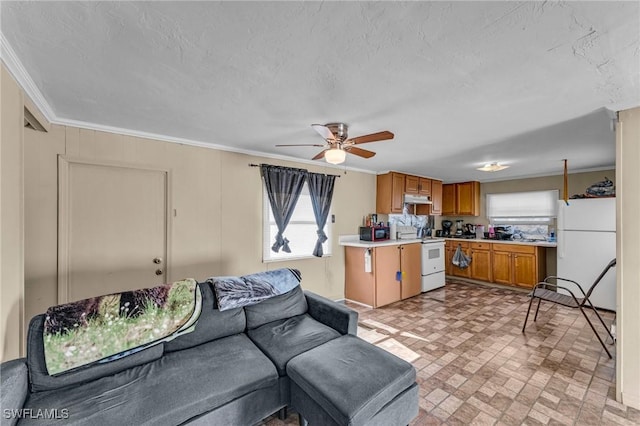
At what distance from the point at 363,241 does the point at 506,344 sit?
87.9 inches

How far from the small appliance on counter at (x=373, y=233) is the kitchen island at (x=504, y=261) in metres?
2.13

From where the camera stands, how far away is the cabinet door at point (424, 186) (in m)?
5.27

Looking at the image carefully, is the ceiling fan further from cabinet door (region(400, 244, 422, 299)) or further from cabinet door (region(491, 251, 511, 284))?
cabinet door (region(491, 251, 511, 284))

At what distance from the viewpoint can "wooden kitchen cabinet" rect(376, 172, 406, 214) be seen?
469 cm

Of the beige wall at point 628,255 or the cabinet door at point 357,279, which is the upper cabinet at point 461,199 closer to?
the cabinet door at point 357,279

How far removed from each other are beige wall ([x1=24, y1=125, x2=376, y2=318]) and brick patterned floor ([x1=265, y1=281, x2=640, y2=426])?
1.48m

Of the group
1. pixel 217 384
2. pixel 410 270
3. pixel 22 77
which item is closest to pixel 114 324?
pixel 217 384

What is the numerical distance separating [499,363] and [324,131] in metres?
2.69

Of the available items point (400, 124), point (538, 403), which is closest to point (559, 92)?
point (400, 124)

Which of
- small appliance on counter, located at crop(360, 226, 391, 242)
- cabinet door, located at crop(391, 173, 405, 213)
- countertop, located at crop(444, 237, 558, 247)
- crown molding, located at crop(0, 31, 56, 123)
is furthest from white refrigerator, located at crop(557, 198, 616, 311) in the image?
crown molding, located at crop(0, 31, 56, 123)

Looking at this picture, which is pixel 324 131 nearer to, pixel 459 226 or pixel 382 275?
pixel 382 275

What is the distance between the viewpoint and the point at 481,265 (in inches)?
210

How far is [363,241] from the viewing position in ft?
14.4

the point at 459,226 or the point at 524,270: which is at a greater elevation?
the point at 459,226
